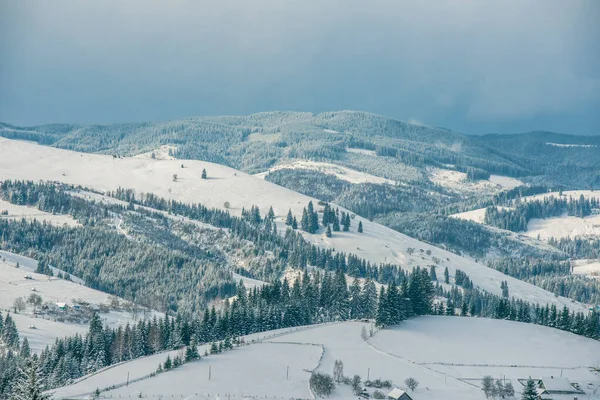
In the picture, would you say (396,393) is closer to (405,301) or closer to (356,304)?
(405,301)

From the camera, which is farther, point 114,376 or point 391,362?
point 391,362

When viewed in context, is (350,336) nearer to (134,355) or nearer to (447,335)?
(447,335)

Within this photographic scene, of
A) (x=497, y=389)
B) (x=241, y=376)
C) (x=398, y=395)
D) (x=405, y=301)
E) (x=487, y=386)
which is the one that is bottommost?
(x=241, y=376)

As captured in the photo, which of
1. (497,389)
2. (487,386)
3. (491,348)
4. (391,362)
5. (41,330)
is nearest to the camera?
(487,386)

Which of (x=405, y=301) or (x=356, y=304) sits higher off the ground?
(x=405, y=301)

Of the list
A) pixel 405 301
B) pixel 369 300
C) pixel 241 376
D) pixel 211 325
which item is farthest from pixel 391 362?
pixel 369 300

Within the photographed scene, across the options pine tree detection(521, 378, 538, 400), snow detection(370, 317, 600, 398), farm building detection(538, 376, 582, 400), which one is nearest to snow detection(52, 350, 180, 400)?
snow detection(370, 317, 600, 398)

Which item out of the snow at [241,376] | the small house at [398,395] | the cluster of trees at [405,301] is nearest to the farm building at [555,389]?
the small house at [398,395]
